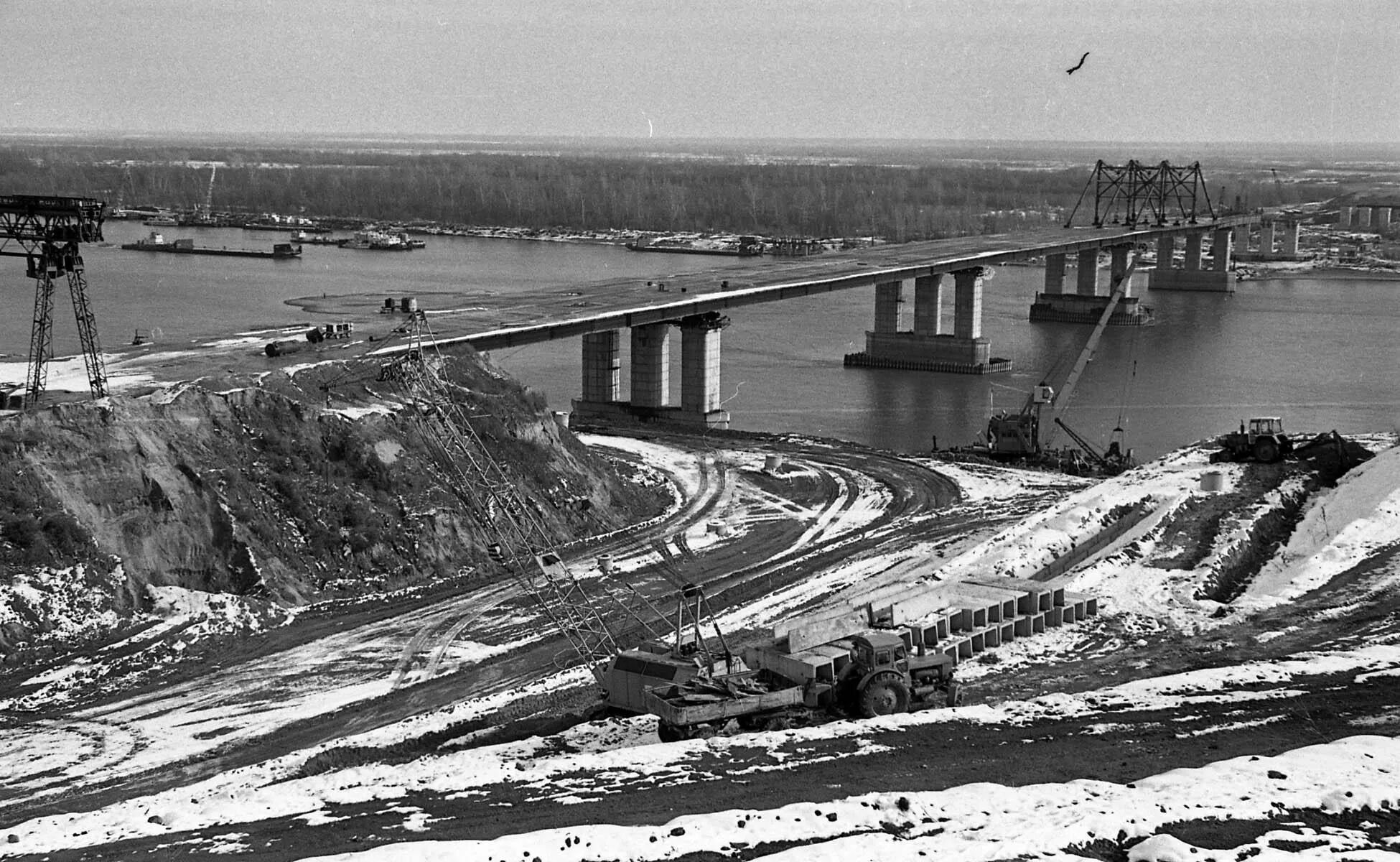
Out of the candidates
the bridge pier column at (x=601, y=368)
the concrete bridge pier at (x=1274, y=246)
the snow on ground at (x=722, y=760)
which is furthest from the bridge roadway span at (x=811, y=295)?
the snow on ground at (x=722, y=760)

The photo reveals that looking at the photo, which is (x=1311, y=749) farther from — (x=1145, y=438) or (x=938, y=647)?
(x=1145, y=438)

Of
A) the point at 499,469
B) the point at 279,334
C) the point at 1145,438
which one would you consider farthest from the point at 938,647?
the point at 1145,438

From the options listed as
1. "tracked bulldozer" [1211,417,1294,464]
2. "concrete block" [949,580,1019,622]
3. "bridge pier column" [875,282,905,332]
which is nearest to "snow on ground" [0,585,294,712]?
"concrete block" [949,580,1019,622]

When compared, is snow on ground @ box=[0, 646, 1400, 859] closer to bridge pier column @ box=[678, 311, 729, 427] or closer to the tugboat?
bridge pier column @ box=[678, 311, 729, 427]

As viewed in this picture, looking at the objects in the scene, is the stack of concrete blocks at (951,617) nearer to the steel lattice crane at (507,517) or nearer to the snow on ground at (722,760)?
the snow on ground at (722,760)

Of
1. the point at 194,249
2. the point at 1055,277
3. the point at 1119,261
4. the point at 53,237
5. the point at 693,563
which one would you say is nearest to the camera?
the point at 693,563

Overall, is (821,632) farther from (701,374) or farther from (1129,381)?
(1129,381)

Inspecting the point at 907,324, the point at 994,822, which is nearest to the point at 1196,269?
the point at 907,324
